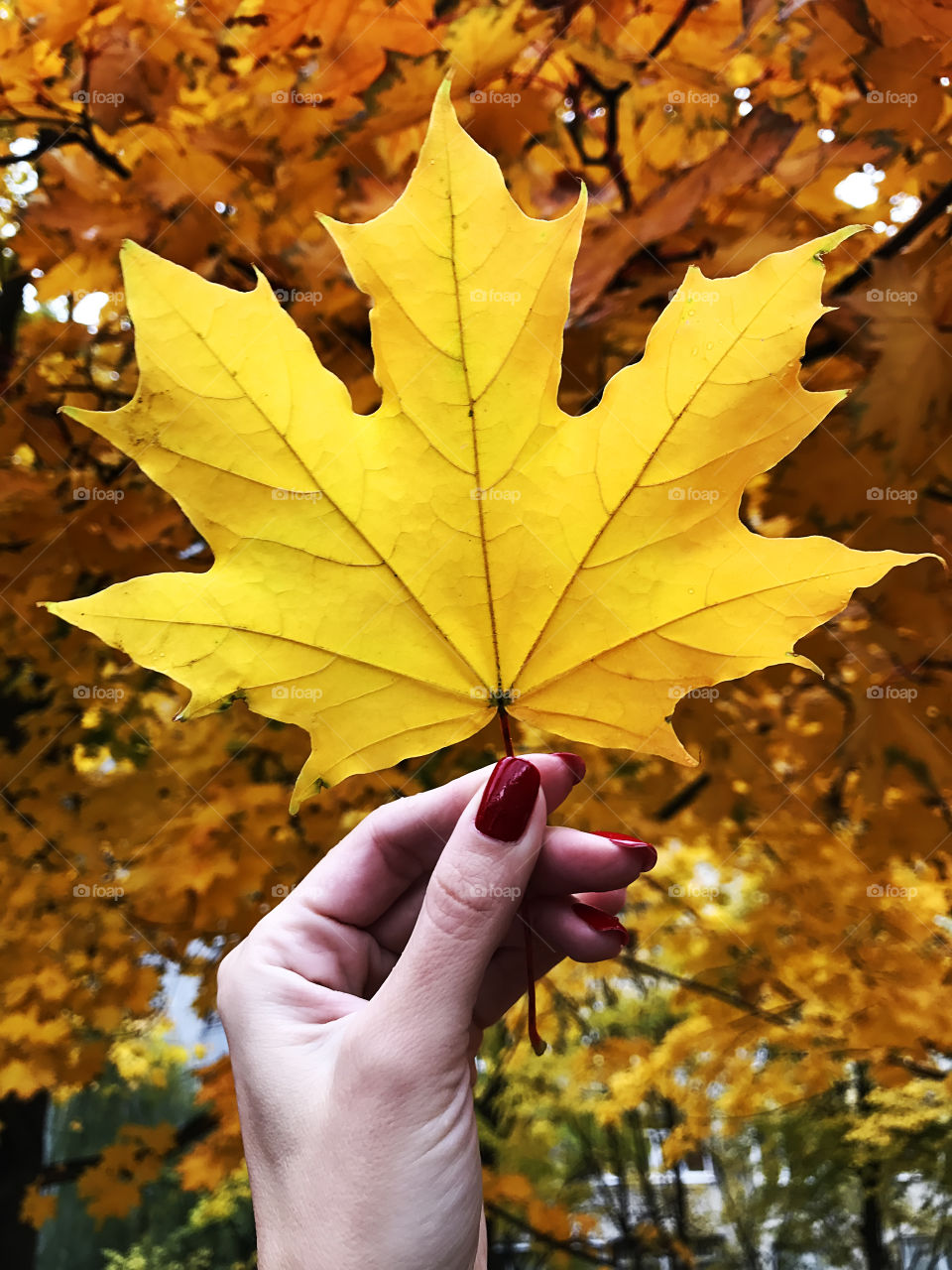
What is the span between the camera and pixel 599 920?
1.25 metres

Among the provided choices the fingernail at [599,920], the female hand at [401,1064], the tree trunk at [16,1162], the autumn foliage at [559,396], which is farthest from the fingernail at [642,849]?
the tree trunk at [16,1162]

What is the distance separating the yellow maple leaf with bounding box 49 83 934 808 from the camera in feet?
2.83

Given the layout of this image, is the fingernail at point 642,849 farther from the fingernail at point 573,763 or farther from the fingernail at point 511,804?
the fingernail at point 511,804

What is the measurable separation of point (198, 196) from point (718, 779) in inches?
68.3

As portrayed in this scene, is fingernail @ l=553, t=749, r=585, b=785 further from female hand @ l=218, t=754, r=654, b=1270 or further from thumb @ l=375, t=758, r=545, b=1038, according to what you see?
thumb @ l=375, t=758, r=545, b=1038

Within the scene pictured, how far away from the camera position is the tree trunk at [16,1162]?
3164mm

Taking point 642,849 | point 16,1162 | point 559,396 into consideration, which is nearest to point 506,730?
point 642,849

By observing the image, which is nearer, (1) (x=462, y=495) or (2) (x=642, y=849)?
(1) (x=462, y=495)

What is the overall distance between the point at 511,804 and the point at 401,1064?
0.28 meters

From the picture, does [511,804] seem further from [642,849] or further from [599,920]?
[599,920]

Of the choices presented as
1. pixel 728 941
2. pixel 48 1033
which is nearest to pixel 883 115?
pixel 728 941

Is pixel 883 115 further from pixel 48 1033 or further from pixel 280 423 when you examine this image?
A: pixel 48 1033

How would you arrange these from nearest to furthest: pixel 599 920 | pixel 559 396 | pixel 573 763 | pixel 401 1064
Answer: pixel 401 1064 → pixel 573 763 → pixel 599 920 → pixel 559 396

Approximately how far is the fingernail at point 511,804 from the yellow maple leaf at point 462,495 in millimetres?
77
